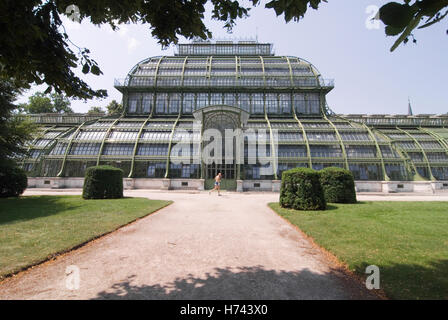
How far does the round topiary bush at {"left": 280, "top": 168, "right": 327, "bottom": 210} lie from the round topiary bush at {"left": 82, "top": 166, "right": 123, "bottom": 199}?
476 inches

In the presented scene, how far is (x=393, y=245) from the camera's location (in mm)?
5695

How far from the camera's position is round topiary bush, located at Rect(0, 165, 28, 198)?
15.4 meters

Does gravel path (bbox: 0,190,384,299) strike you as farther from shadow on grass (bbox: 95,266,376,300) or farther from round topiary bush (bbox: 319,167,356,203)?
round topiary bush (bbox: 319,167,356,203)

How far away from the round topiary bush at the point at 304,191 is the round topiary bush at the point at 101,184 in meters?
12.1

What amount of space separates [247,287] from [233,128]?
2550 centimetres

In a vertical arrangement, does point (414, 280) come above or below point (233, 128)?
below

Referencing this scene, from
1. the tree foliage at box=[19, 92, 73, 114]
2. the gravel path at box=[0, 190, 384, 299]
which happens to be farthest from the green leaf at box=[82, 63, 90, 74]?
the tree foliage at box=[19, 92, 73, 114]

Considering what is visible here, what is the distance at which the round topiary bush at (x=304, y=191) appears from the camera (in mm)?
11109

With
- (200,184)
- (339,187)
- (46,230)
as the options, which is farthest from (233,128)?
(46,230)

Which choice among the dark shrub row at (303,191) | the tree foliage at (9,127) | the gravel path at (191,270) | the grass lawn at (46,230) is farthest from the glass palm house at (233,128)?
the gravel path at (191,270)

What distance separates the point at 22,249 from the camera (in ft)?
17.3

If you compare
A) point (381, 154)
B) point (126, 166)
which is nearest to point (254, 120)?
point (381, 154)

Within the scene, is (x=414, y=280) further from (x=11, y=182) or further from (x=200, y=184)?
(x=200, y=184)
